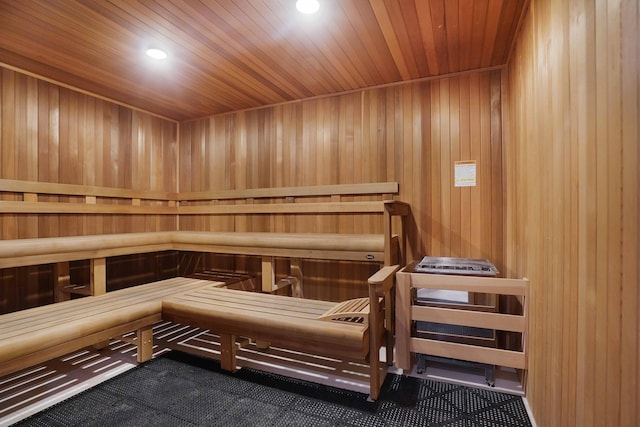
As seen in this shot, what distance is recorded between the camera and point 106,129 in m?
3.24

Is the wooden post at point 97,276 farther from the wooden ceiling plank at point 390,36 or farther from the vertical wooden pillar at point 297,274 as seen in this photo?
the wooden ceiling plank at point 390,36

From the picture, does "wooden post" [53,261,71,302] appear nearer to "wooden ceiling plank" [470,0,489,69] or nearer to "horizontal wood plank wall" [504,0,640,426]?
"horizontal wood plank wall" [504,0,640,426]

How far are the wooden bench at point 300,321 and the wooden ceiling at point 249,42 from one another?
1.60m

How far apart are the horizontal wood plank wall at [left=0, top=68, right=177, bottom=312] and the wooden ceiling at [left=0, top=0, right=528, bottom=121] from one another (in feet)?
0.78

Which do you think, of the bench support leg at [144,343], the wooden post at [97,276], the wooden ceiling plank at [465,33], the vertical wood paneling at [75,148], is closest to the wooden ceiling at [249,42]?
the wooden ceiling plank at [465,33]

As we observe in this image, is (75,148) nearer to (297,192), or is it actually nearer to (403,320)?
(297,192)

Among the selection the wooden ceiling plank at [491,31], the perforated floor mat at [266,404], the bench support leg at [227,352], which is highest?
the wooden ceiling plank at [491,31]

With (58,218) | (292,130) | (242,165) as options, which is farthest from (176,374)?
(292,130)

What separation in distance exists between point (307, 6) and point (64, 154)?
2.62m

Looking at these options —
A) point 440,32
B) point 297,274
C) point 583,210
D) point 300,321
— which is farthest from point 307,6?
point 297,274

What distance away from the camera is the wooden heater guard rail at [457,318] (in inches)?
72.4

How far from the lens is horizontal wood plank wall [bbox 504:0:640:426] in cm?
78

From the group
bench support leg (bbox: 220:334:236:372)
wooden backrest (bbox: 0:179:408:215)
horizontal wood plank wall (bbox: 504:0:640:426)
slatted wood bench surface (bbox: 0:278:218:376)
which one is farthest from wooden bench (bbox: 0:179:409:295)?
horizontal wood plank wall (bbox: 504:0:640:426)

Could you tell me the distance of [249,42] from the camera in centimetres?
221
